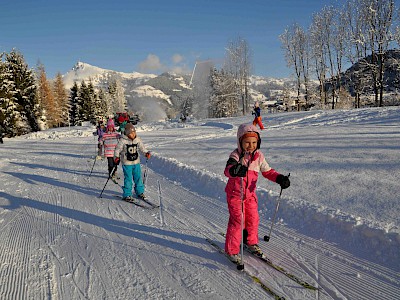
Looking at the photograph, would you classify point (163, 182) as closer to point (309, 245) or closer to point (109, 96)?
point (309, 245)

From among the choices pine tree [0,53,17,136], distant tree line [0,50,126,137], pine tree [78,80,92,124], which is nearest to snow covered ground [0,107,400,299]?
distant tree line [0,50,126,137]

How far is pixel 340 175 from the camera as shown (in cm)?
657

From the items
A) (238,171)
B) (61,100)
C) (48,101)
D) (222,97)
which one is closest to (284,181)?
(238,171)

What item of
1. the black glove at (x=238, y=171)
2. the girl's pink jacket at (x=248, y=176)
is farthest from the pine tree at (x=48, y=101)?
the black glove at (x=238, y=171)

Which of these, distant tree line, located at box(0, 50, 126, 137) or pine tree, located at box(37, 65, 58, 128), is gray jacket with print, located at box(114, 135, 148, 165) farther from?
pine tree, located at box(37, 65, 58, 128)

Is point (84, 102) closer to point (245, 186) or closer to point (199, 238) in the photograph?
point (199, 238)

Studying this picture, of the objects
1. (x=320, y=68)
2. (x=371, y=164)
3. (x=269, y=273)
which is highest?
(x=320, y=68)

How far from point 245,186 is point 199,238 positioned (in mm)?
1326

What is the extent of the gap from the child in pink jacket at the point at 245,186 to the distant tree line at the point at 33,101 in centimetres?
1054

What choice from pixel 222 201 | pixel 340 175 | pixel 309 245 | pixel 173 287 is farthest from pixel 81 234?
pixel 340 175

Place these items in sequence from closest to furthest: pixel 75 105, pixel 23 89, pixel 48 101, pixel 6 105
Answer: pixel 6 105 < pixel 23 89 < pixel 75 105 < pixel 48 101

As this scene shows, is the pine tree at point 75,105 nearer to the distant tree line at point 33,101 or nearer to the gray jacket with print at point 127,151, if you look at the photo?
the distant tree line at point 33,101

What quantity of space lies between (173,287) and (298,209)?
109 inches

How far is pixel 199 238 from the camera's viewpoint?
4.47 metres
